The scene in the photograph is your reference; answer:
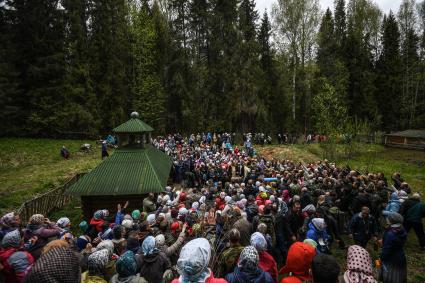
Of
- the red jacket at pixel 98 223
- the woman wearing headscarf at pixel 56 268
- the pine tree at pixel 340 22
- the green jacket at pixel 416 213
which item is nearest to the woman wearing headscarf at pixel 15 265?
the woman wearing headscarf at pixel 56 268

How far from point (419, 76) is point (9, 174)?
4521cm

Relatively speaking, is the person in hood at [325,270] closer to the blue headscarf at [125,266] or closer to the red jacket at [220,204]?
the blue headscarf at [125,266]

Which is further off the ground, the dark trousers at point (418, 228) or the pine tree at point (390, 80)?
the pine tree at point (390, 80)

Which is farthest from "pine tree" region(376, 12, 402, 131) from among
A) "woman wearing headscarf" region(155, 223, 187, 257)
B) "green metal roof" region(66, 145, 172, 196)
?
"woman wearing headscarf" region(155, 223, 187, 257)

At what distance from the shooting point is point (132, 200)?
43.0 ft

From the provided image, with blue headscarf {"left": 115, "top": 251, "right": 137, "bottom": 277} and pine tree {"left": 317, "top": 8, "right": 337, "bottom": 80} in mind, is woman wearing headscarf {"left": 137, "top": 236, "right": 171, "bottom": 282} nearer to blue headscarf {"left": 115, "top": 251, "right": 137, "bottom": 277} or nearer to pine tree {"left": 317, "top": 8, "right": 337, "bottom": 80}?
blue headscarf {"left": 115, "top": 251, "right": 137, "bottom": 277}

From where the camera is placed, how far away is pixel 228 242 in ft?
18.4

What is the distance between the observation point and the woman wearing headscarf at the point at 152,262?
468 cm

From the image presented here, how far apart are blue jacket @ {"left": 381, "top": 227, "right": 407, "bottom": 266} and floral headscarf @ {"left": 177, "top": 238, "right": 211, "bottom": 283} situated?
13.7 ft

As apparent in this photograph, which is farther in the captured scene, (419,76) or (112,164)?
(419,76)

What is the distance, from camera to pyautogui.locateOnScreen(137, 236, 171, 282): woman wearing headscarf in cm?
468

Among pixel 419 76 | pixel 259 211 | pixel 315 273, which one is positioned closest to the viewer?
pixel 315 273

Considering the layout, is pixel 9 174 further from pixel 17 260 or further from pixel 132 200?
pixel 17 260

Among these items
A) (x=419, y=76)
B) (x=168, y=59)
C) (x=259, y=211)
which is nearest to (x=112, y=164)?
(x=259, y=211)
